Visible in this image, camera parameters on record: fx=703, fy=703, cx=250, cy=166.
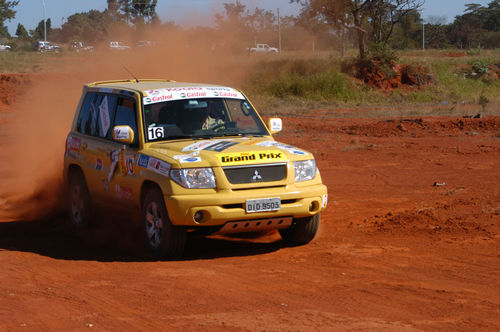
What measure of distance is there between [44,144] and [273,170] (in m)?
9.13

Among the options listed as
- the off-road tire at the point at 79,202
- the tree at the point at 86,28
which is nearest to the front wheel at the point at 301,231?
the off-road tire at the point at 79,202

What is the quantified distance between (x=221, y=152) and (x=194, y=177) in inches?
16.2

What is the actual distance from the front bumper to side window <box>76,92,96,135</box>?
2816 mm

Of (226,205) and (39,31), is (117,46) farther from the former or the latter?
(39,31)

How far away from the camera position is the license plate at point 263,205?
23.2ft

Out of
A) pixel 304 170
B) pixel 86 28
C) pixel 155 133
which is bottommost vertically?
pixel 304 170

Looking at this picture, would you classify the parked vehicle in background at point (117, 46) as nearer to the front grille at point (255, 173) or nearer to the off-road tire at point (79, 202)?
the off-road tire at point (79, 202)

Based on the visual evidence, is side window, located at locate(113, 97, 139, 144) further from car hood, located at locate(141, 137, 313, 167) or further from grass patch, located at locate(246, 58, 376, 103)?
grass patch, located at locate(246, 58, 376, 103)

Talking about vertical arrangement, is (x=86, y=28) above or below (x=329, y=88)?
above

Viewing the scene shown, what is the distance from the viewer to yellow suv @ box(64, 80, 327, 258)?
23.1 ft

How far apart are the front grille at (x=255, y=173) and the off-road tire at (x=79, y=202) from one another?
2.86 meters

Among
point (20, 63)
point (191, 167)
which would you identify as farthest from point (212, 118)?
point (20, 63)

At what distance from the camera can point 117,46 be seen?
97.9 feet

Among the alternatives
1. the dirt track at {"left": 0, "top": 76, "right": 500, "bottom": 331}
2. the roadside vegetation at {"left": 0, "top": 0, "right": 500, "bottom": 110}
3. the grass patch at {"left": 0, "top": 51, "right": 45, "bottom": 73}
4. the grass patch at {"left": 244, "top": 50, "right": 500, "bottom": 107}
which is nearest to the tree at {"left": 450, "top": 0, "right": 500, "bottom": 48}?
the roadside vegetation at {"left": 0, "top": 0, "right": 500, "bottom": 110}
